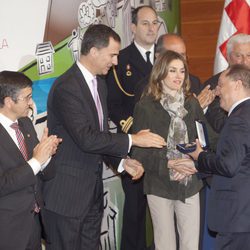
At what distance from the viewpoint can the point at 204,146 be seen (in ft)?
11.7

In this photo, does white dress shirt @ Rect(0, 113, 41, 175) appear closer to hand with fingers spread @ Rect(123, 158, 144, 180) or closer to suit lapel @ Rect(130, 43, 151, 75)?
hand with fingers spread @ Rect(123, 158, 144, 180)

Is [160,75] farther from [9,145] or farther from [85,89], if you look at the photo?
[9,145]

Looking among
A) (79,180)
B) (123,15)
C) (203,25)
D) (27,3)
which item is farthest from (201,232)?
(203,25)

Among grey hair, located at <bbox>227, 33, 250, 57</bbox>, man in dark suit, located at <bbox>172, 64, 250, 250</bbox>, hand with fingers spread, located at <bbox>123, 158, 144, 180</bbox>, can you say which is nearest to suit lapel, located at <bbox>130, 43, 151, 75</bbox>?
grey hair, located at <bbox>227, 33, 250, 57</bbox>

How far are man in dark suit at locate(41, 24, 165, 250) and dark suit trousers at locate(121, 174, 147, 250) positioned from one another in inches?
39.1

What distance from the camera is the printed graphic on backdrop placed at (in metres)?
3.57

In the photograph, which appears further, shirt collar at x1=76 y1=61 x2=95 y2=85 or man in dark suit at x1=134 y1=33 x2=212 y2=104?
man in dark suit at x1=134 y1=33 x2=212 y2=104

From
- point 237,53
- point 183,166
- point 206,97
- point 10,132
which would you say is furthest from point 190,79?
point 10,132

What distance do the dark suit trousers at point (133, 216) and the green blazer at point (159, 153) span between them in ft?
2.33

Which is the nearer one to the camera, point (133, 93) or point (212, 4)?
point (133, 93)

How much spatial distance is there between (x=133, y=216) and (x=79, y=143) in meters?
1.42

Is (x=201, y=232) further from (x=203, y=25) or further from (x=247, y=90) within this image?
(x=203, y=25)

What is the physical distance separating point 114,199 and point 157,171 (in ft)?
3.40

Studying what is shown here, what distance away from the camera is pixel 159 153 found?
3.84m
